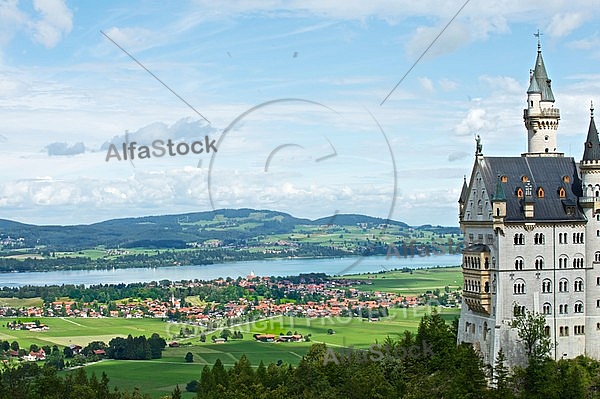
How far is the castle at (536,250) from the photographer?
68.2 m

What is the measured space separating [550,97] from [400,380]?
87.8 feet

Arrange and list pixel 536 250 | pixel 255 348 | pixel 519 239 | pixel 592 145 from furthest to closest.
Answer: pixel 255 348 < pixel 592 145 < pixel 536 250 < pixel 519 239

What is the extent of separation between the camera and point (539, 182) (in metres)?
70.2

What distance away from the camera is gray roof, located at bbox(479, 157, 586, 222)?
68875mm

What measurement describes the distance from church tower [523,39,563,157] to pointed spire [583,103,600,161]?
206 inches

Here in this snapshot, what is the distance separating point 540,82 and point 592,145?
29.8 ft

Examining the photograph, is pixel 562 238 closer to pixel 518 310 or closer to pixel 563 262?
pixel 563 262

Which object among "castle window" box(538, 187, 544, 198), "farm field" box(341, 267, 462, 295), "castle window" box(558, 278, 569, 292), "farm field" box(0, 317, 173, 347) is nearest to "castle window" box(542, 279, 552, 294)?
"castle window" box(558, 278, 569, 292)

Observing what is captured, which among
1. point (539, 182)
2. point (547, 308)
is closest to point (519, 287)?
point (547, 308)

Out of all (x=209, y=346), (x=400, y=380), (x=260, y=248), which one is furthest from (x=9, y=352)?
(x=400, y=380)

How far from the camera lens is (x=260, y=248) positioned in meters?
77.0

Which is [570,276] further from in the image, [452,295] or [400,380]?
[452,295]

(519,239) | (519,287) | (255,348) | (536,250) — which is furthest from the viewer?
(255,348)

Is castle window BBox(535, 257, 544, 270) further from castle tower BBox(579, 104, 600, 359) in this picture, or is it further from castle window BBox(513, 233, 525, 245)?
castle tower BBox(579, 104, 600, 359)
